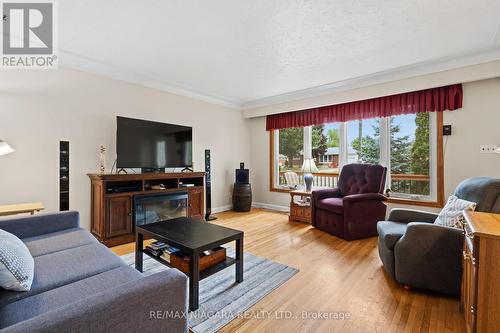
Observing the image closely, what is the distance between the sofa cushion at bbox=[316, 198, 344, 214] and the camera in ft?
10.4

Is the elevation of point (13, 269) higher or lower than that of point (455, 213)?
lower

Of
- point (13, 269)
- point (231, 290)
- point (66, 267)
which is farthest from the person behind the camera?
point (231, 290)

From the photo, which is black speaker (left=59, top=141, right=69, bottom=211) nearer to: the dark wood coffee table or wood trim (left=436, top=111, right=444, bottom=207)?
the dark wood coffee table

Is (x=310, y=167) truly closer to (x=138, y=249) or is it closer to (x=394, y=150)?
(x=394, y=150)

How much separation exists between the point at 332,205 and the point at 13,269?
3146 millimetres

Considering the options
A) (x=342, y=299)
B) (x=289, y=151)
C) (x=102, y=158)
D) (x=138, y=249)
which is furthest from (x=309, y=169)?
(x=102, y=158)

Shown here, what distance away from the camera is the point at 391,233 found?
208 cm

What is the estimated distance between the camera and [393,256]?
2.03 meters

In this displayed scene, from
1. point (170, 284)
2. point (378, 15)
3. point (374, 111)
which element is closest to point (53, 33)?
point (170, 284)

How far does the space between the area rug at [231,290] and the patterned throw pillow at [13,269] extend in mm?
923

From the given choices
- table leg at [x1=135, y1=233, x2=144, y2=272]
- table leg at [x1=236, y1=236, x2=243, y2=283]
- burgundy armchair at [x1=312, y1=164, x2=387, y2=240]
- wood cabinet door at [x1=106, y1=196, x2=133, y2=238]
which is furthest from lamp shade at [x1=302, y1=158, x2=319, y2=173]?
table leg at [x1=135, y1=233, x2=144, y2=272]

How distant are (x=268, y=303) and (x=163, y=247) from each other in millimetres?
977

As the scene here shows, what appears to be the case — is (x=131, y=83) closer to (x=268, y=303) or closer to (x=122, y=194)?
(x=122, y=194)

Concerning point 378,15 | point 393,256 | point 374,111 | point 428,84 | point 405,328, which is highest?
point 378,15
